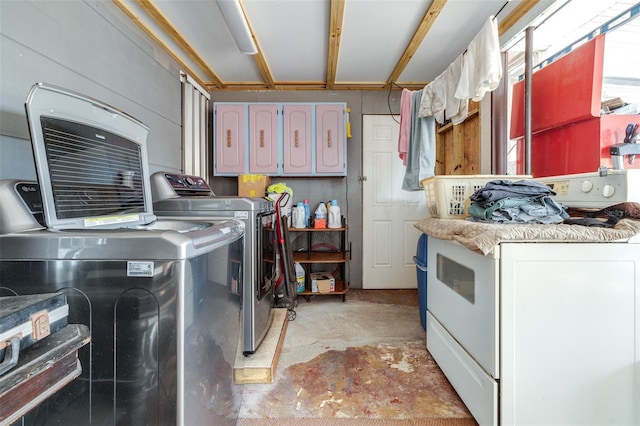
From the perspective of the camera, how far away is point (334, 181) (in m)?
3.34

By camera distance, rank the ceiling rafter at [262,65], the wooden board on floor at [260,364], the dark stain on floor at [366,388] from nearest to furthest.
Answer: the dark stain on floor at [366,388] → the wooden board on floor at [260,364] → the ceiling rafter at [262,65]

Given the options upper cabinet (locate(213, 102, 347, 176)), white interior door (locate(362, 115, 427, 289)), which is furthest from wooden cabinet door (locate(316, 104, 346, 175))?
white interior door (locate(362, 115, 427, 289))

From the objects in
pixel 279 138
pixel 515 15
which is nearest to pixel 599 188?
pixel 515 15

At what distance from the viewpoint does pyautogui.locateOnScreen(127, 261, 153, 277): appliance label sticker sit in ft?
2.58

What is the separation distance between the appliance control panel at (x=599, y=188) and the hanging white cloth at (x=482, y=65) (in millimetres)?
686

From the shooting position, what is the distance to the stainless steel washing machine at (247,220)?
5.47ft

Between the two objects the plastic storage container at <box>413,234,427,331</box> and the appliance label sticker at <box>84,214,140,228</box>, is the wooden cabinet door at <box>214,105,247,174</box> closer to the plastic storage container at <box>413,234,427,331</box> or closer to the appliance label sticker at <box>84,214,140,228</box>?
the appliance label sticker at <box>84,214,140,228</box>

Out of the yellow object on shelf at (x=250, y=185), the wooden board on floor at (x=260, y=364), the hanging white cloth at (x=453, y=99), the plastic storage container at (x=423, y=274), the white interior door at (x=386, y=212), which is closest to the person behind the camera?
the wooden board on floor at (x=260, y=364)

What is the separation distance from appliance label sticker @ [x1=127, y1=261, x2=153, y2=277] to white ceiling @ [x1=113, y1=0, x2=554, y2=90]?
1.96 metres

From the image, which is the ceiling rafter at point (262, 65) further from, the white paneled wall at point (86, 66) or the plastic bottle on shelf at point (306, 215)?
the plastic bottle on shelf at point (306, 215)

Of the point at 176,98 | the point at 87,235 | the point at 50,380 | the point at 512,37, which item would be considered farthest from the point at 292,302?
the point at 512,37

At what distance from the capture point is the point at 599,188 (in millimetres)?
1253

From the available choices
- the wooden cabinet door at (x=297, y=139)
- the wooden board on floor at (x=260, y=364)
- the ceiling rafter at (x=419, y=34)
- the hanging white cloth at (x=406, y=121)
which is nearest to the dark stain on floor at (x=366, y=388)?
the wooden board on floor at (x=260, y=364)

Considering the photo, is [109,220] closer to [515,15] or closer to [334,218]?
[334,218]
